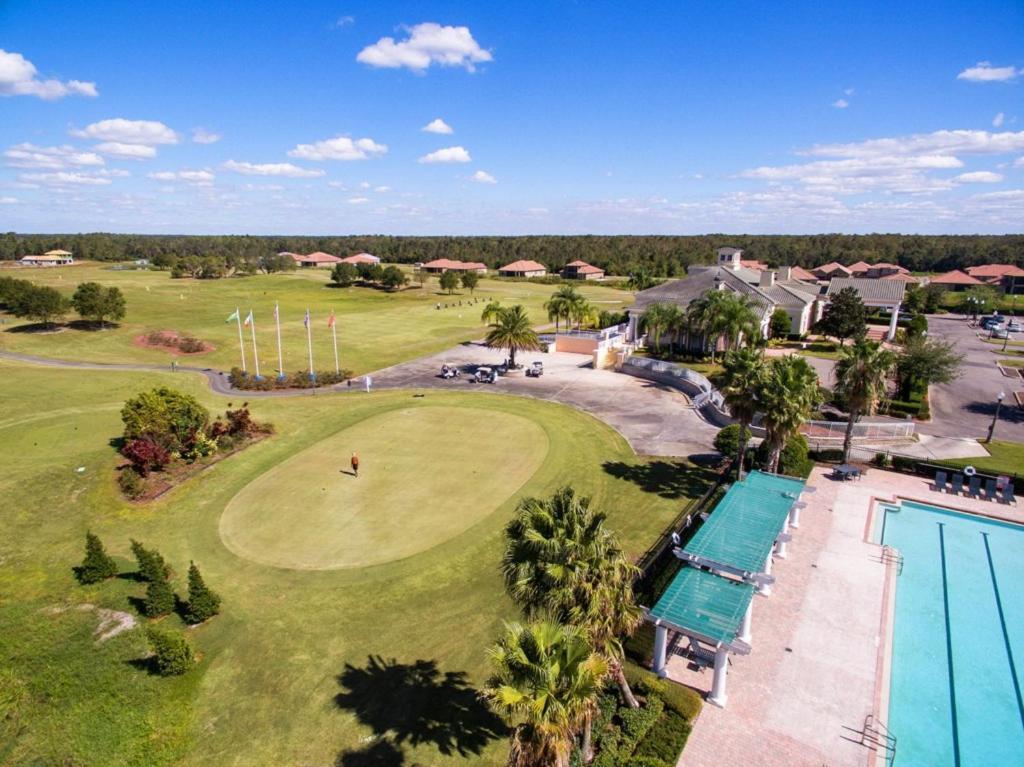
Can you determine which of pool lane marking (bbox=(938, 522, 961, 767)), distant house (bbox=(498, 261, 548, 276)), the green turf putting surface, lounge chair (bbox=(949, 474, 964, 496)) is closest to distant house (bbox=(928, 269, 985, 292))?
distant house (bbox=(498, 261, 548, 276))

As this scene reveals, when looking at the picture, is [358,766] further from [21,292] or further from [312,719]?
[21,292]

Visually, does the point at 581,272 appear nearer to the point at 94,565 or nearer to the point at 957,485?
the point at 957,485

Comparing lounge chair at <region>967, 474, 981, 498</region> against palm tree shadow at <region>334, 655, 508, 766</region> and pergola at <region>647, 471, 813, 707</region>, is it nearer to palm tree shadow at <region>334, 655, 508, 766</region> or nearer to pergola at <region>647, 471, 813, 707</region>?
pergola at <region>647, 471, 813, 707</region>

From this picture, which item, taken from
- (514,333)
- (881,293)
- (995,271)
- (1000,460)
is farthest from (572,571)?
(995,271)

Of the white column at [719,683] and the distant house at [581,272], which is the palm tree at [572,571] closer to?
the white column at [719,683]

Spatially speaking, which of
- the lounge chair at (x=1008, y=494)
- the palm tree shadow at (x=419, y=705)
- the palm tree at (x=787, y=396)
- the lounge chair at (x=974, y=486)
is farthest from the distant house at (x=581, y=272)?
the palm tree shadow at (x=419, y=705)
